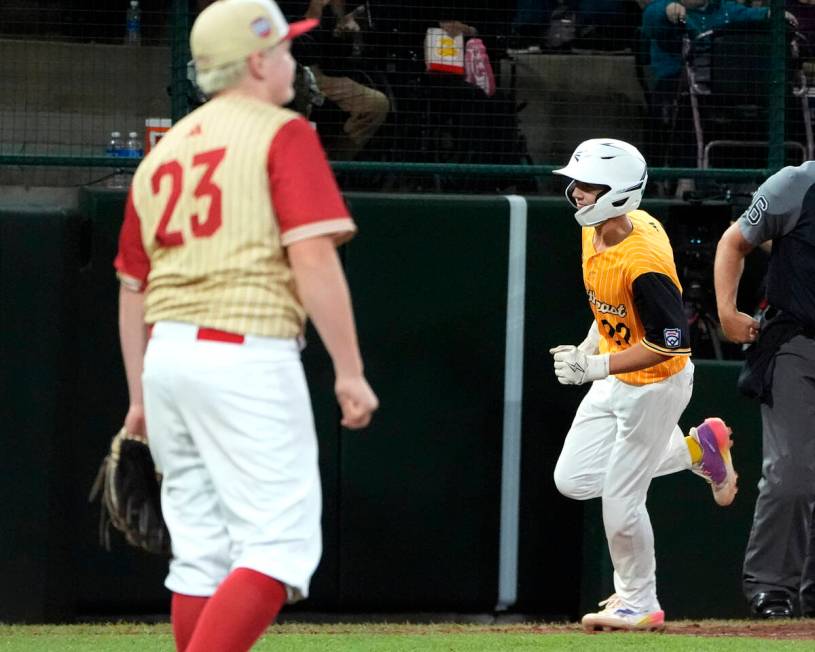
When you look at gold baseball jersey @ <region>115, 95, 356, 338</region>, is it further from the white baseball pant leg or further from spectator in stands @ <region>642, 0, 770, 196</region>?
spectator in stands @ <region>642, 0, 770, 196</region>

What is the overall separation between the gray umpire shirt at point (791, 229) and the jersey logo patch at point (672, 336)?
61 centimetres

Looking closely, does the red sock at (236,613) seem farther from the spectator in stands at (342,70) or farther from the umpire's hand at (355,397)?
the spectator in stands at (342,70)

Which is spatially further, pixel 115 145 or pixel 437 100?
pixel 437 100

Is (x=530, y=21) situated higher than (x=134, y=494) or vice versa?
(x=530, y=21)

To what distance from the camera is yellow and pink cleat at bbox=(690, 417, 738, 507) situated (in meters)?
6.30

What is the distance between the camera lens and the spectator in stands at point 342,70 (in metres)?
7.19

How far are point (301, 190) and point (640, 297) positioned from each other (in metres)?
2.70

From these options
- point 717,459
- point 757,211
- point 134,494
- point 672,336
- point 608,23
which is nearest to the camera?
point 134,494

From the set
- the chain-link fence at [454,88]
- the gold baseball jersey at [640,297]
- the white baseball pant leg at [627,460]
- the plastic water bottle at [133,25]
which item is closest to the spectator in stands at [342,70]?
the chain-link fence at [454,88]

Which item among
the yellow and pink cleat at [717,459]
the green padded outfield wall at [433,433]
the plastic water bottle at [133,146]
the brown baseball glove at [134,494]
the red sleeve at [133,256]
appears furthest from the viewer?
the plastic water bottle at [133,146]

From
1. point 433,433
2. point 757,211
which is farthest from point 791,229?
point 433,433

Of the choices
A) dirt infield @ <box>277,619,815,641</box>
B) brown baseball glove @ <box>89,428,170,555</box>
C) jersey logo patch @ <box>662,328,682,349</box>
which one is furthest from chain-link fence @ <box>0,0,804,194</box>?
brown baseball glove @ <box>89,428,170,555</box>

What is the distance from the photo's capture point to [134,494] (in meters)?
3.84

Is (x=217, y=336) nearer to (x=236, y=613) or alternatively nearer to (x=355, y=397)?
(x=355, y=397)
